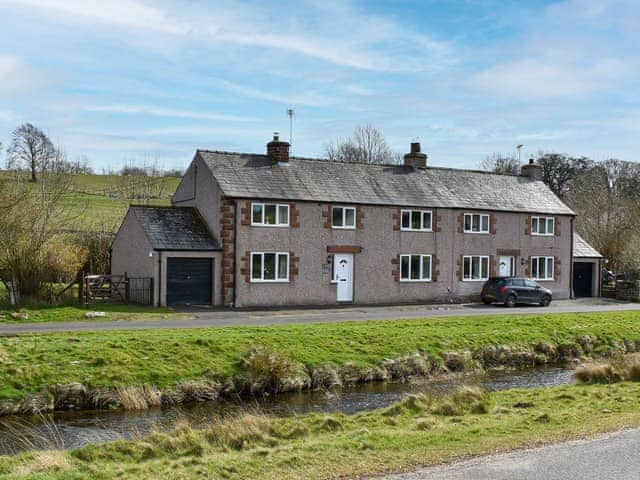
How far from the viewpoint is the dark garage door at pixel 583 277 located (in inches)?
2010

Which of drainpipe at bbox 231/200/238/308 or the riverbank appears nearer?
the riverbank

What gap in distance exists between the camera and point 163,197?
75688 millimetres

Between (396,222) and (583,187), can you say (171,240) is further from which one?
(583,187)

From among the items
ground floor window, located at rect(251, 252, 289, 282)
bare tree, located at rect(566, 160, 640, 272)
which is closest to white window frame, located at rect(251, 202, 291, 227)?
ground floor window, located at rect(251, 252, 289, 282)

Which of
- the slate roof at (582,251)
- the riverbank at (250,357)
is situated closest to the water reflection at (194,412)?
the riverbank at (250,357)

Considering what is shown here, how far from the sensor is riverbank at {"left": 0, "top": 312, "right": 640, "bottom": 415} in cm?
1838

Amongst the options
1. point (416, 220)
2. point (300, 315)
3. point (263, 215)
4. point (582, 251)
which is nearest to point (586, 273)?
point (582, 251)

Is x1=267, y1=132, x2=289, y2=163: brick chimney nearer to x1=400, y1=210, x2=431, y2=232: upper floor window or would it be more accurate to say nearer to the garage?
x1=400, y1=210, x2=431, y2=232: upper floor window

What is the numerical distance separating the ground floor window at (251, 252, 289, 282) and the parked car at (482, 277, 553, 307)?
11618 millimetres

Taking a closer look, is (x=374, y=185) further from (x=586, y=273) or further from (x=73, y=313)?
(x=73, y=313)

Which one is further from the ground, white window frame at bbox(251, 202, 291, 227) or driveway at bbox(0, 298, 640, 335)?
white window frame at bbox(251, 202, 291, 227)

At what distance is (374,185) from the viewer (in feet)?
138

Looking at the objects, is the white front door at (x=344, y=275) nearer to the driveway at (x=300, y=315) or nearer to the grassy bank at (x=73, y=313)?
the driveway at (x=300, y=315)

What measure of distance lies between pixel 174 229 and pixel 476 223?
17.9 metres
